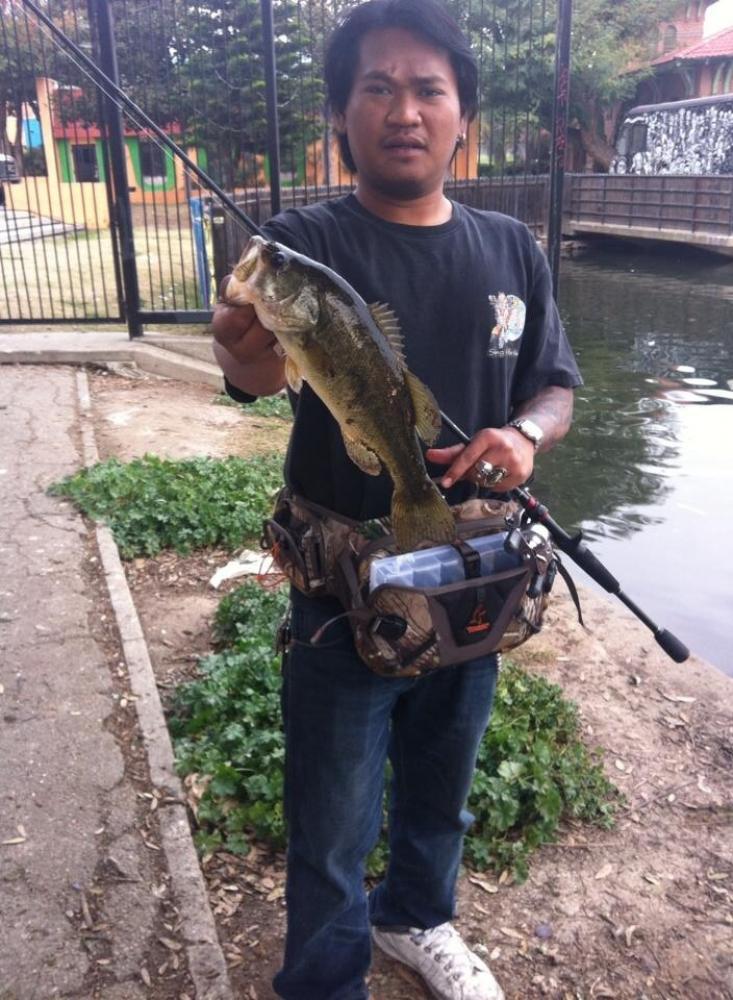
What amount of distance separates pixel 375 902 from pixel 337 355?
1.70 meters

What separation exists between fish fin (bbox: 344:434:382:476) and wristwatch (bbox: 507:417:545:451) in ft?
1.30

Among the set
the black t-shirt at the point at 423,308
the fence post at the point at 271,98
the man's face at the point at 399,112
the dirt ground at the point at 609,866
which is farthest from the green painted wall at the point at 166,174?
the black t-shirt at the point at 423,308

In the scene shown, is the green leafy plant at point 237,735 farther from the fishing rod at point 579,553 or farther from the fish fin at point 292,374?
the fish fin at point 292,374

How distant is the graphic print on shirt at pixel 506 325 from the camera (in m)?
2.14

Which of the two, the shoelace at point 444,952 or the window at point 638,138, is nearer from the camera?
the shoelace at point 444,952

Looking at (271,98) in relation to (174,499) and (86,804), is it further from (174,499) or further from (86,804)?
(86,804)

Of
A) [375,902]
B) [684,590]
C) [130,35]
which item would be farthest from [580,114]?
[375,902]

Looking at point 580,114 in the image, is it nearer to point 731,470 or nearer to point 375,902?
point 731,470

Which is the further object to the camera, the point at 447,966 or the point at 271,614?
the point at 271,614

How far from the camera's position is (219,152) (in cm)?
939

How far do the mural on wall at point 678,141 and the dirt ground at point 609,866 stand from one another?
25667 millimetres

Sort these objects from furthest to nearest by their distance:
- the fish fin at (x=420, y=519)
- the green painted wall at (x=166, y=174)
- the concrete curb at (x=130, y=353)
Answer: the green painted wall at (x=166, y=174) → the concrete curb at (x=130, y=353) → the fish fin at (x=420, y=519)

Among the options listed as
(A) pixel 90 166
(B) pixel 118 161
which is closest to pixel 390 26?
(B) pixel 118 161

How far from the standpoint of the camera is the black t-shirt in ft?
6.72
